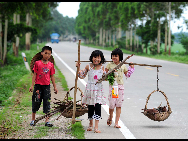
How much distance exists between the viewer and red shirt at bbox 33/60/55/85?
6.83 metres

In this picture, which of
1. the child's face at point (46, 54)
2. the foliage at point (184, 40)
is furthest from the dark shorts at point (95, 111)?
the foliage at point (184, 40)

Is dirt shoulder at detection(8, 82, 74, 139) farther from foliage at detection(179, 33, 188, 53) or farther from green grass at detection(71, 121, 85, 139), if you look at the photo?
A: foliage at detection(179, 33, 188, 53)

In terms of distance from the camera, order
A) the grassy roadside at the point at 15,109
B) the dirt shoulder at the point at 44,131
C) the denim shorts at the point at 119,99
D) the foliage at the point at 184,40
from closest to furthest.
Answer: the dirt shoulder at the point at 44,131, the grassy roadside at the point at 15,109, the denim shorts at the point at 119,99, the foliage at the point at 184,40

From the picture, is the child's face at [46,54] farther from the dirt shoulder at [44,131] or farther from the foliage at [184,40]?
the foliage at [184,40]

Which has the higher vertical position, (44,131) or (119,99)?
(119,99)

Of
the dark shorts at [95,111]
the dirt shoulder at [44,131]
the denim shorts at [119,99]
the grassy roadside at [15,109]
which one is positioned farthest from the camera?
the denim shorts at [119,99]

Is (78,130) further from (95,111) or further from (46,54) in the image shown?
(46,54)

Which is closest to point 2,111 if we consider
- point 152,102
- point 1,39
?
point 152,102

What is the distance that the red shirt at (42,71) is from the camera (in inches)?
269

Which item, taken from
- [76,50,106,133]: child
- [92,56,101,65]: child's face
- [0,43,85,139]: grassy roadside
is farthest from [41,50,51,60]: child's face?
[0,43,85,139]: grassy roadside

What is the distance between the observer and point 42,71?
Result: 684cm

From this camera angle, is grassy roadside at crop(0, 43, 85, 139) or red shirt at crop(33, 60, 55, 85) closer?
grassy roadside at crop(0, 43, 85, 139)

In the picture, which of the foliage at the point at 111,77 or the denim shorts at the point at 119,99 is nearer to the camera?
the foliage at the point at 111,77

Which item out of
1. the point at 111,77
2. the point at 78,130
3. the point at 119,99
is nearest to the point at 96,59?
the point at 111,77
